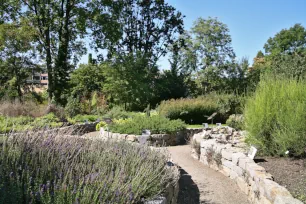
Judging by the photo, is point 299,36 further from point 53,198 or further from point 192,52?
point 53,198

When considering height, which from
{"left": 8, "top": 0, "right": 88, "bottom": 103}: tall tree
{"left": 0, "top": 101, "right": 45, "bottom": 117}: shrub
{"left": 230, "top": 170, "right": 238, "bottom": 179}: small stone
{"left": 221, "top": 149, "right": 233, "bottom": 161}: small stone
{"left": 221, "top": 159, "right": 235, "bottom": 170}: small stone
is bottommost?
{"left": 230, "top": 170, "right": 238, "bottom": 179}: small stone

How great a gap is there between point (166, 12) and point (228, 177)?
59.4 feet

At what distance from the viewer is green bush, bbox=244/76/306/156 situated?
446 cm

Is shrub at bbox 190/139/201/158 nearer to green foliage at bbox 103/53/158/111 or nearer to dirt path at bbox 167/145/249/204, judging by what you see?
dirt path at bbox 167/145/249/204

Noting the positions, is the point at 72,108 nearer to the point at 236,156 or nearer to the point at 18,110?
the point at 18,110

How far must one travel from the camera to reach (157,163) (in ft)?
12.0

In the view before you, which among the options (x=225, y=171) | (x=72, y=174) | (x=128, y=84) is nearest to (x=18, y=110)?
(x=128, y=84)

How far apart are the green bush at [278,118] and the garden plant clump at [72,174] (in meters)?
1.98

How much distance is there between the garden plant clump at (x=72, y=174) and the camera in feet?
7.45

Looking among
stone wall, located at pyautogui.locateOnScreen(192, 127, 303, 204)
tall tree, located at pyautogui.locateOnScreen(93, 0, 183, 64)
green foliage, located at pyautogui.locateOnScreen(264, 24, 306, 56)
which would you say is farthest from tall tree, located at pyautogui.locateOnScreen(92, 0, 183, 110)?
green foliage, located at pyautogui.locateOnScreen(264, 24, 306, 56)

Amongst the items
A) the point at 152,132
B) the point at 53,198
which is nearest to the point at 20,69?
the point at 152,132

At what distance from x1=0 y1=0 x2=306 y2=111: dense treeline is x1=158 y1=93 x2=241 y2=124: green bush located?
262 cm

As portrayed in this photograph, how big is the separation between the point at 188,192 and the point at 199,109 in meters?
9.20

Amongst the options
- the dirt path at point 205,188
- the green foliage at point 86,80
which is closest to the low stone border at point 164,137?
the dirt path at point 205,188
